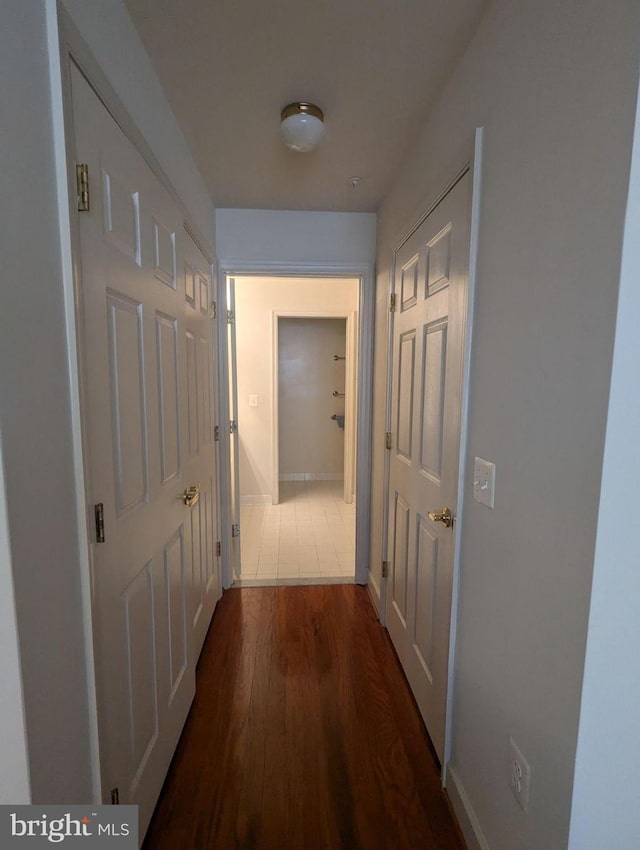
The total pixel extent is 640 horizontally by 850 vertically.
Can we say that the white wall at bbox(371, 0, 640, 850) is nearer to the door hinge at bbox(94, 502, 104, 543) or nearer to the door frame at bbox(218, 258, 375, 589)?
the door hinge at bbox(94, 502, 104, 543)

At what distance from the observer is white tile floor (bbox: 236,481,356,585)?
263 centimetres

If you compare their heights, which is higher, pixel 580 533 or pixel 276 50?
pixel 276 50

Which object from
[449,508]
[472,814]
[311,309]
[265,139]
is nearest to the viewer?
[472,814]

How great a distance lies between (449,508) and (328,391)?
3699 mm

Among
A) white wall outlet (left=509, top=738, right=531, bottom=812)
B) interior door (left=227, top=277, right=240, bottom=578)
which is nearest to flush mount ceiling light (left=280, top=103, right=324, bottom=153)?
interior door (left=227, top=277, right=240, bottom=578)

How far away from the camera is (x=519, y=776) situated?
0.86 metres

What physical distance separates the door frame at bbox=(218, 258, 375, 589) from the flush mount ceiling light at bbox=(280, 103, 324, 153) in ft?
2.71

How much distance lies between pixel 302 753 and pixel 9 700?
1171 millimetres

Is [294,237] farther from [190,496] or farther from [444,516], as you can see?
[444,516]

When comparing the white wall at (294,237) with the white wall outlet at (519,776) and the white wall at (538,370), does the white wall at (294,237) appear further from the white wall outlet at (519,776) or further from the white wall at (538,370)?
the white wall outlet at (519,776)

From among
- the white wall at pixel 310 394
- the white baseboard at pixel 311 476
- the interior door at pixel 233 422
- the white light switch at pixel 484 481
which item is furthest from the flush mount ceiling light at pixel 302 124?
the white baseboard at pixel 311 476

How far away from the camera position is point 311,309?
12.8 ft

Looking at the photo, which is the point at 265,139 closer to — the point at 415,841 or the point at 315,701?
the point at 315,701

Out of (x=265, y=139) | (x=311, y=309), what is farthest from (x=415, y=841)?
(x=311, y=309)
